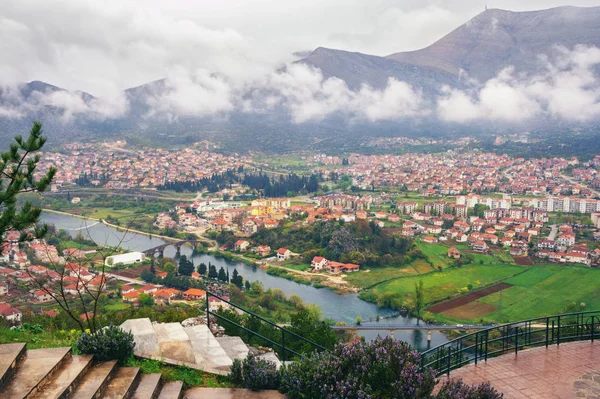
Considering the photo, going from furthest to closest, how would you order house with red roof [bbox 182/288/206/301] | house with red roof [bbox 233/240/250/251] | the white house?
1. house with red roof [bbox 233/240/250/251]
2. the white house
3. house with red roof [bbox 182/288/206/301]

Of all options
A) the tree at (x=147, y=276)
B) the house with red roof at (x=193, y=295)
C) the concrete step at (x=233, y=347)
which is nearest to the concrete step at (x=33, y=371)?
the concrete step at (x=233, y=347)

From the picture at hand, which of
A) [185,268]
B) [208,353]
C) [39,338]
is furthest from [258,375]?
[185,268]

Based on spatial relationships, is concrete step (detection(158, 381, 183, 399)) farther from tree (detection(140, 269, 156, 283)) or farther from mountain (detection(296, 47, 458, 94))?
mountain (detection(296, 47, 458, 94))

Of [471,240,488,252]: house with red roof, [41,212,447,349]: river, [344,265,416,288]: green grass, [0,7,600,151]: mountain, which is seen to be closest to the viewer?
[41,212,447,349]: river

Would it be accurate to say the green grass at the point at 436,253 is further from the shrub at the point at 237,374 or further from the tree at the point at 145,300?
the shrub at the point at 237,374

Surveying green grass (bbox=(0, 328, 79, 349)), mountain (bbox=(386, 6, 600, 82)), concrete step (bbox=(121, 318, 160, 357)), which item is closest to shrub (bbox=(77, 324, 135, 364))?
concrete step (bbox=(121, 318, 160, 357))

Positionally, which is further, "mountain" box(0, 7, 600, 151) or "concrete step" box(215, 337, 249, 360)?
"mountain" box(0, 7, 600, 151)
